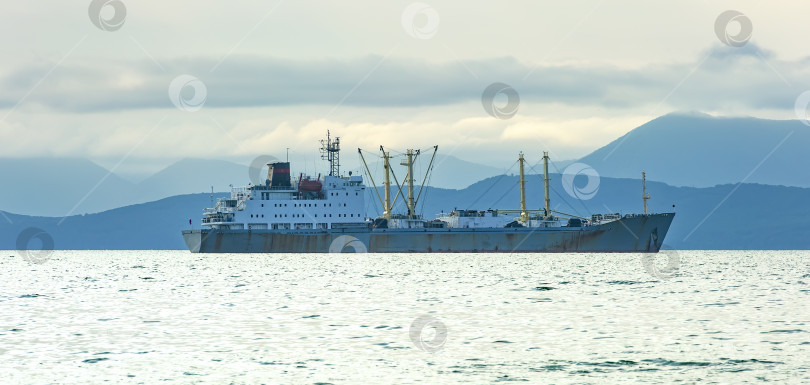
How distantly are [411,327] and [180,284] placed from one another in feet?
121

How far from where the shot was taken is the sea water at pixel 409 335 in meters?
27.5

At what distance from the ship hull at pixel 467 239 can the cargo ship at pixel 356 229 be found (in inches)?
5.4

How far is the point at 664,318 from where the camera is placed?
135ft

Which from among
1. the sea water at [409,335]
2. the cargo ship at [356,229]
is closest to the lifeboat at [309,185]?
the cargo ship at [356,229]

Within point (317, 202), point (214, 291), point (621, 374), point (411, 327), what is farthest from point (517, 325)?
point (317, 202)

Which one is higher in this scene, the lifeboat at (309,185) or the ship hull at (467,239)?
the lifeboat at (309,185)

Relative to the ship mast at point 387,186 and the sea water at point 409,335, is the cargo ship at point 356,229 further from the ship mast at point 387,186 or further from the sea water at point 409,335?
→ the sea water at point 409,335

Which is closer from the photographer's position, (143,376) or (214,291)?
(143,376)

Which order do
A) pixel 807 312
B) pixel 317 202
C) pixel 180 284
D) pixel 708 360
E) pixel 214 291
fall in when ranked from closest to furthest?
pixel 708 360, pixel 807 312, pixel 214 291, pixel 180 284, pixel 317 202

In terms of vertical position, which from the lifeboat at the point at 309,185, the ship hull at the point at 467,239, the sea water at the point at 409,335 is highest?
the lifeboat at the point at 309,185

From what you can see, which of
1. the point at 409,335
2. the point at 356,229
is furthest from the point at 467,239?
the point at 409,335

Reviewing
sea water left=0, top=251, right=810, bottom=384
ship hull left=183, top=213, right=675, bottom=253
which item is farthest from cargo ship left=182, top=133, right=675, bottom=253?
sea water left=0, top=251, right=810, bottom=384

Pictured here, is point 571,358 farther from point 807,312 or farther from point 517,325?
point 807,312

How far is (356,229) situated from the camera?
14588 cm
